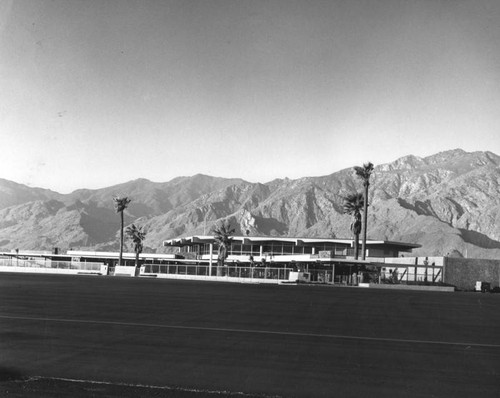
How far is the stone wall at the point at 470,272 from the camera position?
8556 centimetres

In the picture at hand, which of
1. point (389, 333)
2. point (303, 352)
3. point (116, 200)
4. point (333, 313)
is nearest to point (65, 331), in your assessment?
point (303, 352)

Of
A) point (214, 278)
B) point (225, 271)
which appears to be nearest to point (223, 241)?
point (225, 271)

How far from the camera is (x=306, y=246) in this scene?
138m

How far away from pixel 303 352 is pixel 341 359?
3.28 ft

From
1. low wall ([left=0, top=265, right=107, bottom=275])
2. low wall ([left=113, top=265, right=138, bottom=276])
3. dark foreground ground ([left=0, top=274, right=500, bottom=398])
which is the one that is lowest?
low wall ([left=0, top=265, right=107, bottom=275])

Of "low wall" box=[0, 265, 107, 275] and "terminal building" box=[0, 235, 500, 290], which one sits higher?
"terminal building" box=[0, 235, 500, 290]

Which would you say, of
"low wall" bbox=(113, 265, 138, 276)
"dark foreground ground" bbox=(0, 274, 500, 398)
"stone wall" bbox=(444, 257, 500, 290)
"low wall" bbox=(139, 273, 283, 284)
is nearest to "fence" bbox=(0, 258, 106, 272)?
"low wall" bbox=(113, 265, 138, 276)

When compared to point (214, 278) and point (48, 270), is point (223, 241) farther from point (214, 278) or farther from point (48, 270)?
point (48, 270)

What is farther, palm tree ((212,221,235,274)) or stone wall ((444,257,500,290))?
palm tree ((212,221,235,274))

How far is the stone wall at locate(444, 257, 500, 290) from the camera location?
85.6 metres

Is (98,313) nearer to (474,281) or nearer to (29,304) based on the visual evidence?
(29,304)

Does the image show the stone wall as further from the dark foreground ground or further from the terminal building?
the dark foreground ground

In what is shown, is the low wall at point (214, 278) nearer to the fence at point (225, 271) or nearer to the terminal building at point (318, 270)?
the terminal building at point (318, 270)

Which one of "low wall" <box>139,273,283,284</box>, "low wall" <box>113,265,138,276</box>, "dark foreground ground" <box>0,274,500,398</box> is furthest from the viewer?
"low wall" <box>113,265,138,276</box>
